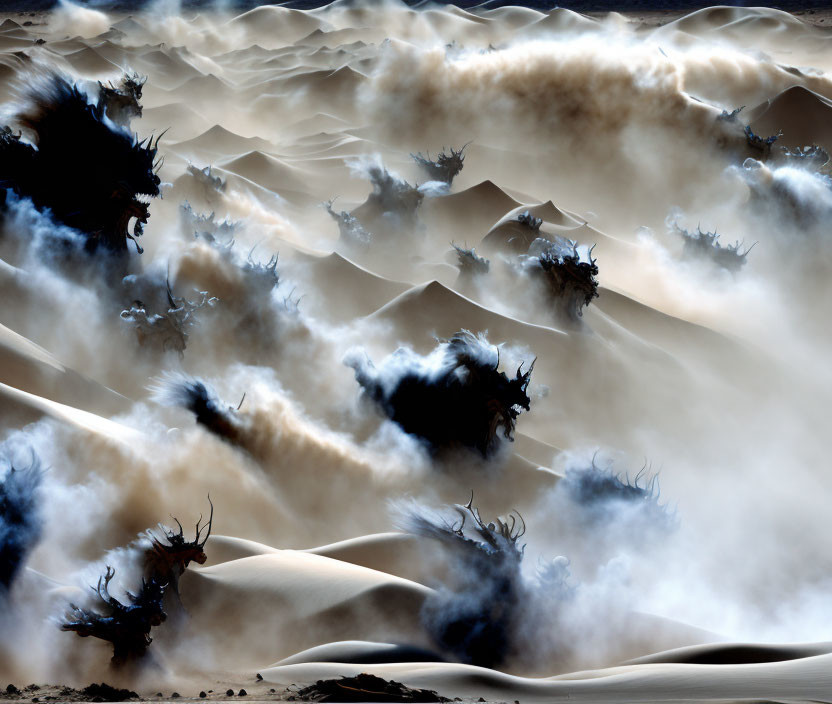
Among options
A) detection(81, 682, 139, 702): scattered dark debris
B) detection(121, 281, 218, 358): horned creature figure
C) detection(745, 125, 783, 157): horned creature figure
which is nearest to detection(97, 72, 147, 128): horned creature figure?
detection(121, 281, 218, 358): horned creature figure

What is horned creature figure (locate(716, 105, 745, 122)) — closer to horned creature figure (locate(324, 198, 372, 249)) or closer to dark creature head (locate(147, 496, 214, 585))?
horned creature figure (locate(324, 198, 372, 249))

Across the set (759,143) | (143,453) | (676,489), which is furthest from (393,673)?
(759,143)

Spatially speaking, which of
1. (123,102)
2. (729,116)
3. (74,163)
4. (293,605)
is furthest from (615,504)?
(729,116)

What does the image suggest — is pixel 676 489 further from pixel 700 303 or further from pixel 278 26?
pixel 278 26

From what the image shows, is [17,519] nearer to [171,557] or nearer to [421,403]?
[171,557]

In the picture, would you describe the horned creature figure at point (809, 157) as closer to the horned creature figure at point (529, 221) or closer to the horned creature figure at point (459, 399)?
the horned creature figure at point (529, 221)

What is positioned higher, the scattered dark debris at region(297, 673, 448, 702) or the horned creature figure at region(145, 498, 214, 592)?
the scattered dark debris at region(297, 673, 448, 702)

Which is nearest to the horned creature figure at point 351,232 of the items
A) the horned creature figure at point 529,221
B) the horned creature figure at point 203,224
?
the horned creature figure at point 203,224
